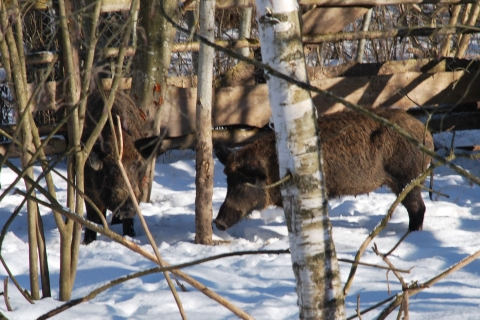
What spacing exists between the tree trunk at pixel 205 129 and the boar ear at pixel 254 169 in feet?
2.08

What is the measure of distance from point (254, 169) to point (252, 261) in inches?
55.7

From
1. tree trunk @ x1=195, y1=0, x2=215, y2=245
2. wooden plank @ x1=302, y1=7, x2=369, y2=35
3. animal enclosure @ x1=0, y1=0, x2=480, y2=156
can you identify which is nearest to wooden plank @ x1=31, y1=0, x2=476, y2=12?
animal enclosure @ x1=0, y1=0, x2=480, y2=156

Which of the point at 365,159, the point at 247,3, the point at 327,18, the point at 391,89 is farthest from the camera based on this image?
the point at 391,89

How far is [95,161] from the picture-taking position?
6.02 meters

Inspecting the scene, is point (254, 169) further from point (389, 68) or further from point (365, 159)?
point (389, 68)

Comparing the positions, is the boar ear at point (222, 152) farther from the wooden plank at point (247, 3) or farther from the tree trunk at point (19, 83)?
the tree trunk at point (19, 83)

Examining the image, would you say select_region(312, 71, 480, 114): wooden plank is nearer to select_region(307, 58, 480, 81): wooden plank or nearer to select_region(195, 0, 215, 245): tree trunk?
select_region(307, 58, 480, 81): wooden plank

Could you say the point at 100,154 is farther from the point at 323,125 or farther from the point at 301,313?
the point at 301,313

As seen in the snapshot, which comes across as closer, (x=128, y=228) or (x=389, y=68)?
(x=128, y=228)

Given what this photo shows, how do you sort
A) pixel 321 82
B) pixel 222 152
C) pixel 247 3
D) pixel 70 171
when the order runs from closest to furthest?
pixel 70 171, pixel 247 3, pixel 222 152, pixel 321 82

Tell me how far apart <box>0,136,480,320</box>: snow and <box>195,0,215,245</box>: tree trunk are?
0.29 metres

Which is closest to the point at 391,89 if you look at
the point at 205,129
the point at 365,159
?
the point at 365,159

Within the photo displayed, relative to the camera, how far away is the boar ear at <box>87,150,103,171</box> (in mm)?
5966

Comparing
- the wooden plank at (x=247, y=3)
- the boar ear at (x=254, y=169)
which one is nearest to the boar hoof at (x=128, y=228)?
the boar ear at (x=254, y=169)
